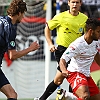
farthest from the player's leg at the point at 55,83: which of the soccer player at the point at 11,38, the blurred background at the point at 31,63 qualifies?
the blurred background at the point at 31,63

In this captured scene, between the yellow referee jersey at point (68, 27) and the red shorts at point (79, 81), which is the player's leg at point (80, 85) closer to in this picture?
the red shorts at point (79, 81)

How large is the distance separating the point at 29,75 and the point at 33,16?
135 cm

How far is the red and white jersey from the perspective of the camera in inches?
303

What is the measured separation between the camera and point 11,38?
7.31 m

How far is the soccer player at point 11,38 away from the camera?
7.33m

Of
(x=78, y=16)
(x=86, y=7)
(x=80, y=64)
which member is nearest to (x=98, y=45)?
(x=80, y=64)

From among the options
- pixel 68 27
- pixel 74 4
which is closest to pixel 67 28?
pixel 68 27

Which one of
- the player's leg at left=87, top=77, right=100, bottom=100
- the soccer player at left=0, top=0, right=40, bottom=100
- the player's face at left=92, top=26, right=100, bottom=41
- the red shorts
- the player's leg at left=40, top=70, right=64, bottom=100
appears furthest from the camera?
the player's leg at left=40, top=70, right=64, bottom=100

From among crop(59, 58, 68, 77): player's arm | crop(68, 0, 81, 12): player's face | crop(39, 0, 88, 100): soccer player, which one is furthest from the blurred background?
crop(59, 58, 68, 77): player's arm

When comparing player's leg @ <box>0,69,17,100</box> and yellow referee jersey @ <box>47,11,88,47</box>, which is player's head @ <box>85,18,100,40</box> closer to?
yellow referee jersey @ <box>47,11,88,47</box>

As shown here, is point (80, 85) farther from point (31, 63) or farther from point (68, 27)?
point (31, 63)

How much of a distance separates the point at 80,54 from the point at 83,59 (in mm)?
119

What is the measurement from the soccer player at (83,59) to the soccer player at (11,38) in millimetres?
594

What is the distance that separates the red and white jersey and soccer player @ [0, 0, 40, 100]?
54 cm
